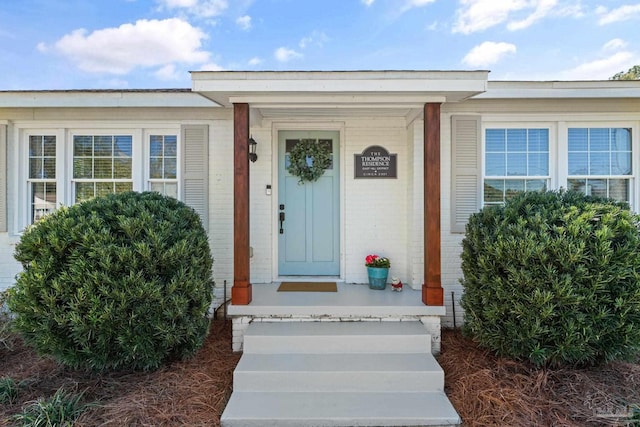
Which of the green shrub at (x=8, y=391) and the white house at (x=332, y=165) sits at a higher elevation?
the white house at (x=332, y=165)

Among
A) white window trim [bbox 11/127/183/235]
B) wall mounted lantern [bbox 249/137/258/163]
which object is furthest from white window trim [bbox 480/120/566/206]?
white window trim [bbox 11/127/183/235]

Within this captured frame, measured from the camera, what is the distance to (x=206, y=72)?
328cm

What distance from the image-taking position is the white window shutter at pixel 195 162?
171 inches

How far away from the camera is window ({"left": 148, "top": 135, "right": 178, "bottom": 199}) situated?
445 cm

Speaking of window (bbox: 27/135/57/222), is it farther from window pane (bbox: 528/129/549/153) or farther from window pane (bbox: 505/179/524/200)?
window pane (bbox: 528/129/549/153)

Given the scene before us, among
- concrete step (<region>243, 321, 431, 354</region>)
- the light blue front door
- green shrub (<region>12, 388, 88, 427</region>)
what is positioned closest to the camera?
green shrub (<region>12, 388, 88, 427</region>)

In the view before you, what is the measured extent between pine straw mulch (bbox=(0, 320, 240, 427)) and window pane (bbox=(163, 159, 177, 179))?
228 cm

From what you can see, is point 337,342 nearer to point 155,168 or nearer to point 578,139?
point 155,168

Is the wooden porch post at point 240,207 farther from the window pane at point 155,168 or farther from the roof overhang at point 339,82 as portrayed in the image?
the window pane at point 155,168

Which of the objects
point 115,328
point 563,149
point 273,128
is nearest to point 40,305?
point 115,328

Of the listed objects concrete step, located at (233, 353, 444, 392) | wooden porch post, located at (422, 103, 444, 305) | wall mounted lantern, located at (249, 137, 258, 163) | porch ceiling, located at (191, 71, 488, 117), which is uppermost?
porch ceiling, located at (191, 71, 488, 117)

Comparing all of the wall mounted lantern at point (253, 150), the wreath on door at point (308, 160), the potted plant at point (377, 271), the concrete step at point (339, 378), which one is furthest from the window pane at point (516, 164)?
the wall mounted lantern at point (253, 150)

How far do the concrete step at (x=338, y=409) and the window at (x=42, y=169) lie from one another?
381 centimetres

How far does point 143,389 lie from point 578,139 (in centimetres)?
552
